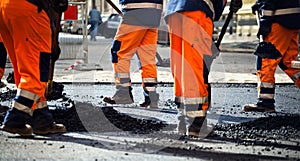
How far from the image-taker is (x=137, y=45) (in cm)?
639

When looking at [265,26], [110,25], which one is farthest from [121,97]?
[110,25]

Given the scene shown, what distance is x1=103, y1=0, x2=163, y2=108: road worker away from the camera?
620 cm

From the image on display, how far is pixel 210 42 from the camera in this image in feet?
15.7

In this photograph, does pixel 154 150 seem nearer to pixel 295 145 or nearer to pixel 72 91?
pixel 295 145

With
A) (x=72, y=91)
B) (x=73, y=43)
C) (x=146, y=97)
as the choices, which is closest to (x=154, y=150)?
(x=146, y=97)

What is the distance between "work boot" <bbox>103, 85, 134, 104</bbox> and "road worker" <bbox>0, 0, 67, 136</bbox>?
1.79m

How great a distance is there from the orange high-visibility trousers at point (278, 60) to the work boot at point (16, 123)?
2.72 meters

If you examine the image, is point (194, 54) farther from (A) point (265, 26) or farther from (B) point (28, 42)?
(A) point (265, 26)

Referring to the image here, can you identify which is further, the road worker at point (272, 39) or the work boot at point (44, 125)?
the road worker at point (272, 39)

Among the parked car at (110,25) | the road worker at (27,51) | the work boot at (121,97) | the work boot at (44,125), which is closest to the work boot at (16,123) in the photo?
the road worker at (27,51)

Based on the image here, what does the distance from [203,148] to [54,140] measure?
46.5 inches

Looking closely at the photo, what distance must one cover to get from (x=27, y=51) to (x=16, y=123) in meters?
0.58

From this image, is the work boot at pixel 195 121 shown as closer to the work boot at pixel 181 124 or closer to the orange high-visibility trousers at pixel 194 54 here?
the orange high-visibility trousers at pixel 194 54

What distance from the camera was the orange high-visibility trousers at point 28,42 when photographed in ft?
15.0
